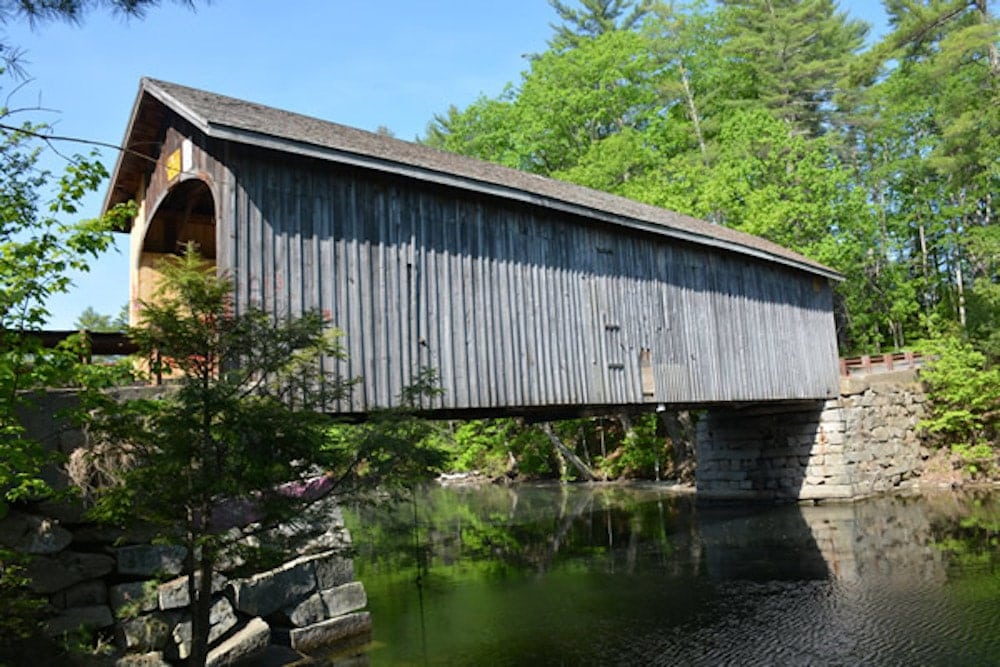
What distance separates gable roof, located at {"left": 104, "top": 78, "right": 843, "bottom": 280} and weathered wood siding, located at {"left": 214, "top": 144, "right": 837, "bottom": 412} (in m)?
0.30

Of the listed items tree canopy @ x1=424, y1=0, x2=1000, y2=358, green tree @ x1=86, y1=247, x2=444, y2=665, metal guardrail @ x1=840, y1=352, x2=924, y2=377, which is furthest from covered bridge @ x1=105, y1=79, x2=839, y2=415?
tree canopy @ x1=424, y1=0, x2=1000, y2=358

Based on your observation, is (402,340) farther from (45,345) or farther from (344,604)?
(45,345)

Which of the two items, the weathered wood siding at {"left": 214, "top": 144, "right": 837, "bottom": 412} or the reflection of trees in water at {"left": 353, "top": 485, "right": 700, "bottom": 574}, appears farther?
the reflection of trees in water at {"left": 353, "top": 485, "right": 700, "bottom": 574}

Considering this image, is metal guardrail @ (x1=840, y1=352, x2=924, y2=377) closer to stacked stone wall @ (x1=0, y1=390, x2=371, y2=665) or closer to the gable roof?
the gable roof

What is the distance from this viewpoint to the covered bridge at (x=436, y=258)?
7738 millimetres

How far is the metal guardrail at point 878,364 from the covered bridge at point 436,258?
517 cm

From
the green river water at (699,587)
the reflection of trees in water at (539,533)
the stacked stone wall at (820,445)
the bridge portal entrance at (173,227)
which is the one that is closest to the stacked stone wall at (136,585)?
the green river water at (699,587)

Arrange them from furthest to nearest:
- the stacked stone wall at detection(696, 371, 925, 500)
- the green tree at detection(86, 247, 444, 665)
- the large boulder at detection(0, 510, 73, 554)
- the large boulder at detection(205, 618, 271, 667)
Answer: the stacked stone wall at detection(696, 371, 925, 500), the large boulder at detection(205, 618, 271, 667), the large boulder at detection(0, 510, 73, 554), the green tree at detection(86, 247, 444, 665)

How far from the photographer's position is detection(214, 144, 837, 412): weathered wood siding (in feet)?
25.6

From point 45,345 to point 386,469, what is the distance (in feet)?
10.0

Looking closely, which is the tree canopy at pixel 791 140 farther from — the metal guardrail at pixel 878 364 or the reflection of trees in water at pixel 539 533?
the reflection of trees in water at pixel 539 533

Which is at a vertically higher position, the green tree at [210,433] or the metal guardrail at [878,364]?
the metal guardrail at [878,364]

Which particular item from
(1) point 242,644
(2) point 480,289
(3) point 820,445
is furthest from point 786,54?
(1) point 242,644

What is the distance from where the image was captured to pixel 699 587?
9.01 m
